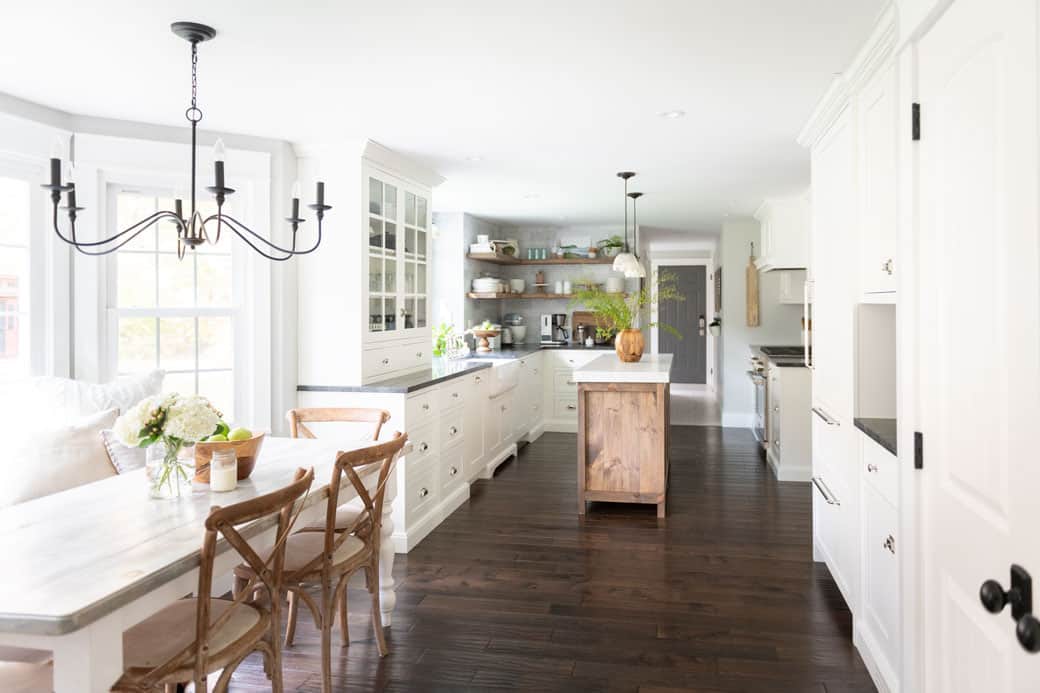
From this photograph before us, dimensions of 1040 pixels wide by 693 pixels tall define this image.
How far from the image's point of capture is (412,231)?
16.6 feet

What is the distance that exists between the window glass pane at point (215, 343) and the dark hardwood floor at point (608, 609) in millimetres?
1546

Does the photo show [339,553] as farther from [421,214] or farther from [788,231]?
[788,231]

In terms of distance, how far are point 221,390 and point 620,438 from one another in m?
2.56

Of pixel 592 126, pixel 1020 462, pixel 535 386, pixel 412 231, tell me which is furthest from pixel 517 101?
pixel 535 386

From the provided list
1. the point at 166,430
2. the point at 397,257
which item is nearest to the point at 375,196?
the point at 397,257

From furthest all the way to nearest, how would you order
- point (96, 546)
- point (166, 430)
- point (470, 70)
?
1. point (470, 70)
2. point (166, 430)
3. point (96, 546)

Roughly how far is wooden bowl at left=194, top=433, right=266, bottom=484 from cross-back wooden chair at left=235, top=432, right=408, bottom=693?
0.31 metres

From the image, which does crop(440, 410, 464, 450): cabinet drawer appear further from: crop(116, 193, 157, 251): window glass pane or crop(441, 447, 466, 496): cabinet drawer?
crop(116, 193, 157, 251): window glass pane

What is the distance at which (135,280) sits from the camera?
390cm

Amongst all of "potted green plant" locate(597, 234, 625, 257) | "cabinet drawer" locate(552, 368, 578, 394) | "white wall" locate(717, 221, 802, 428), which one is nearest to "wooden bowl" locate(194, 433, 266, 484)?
"cabinet drawer" locate(552, 368, 578, 394)

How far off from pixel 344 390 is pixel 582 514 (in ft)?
5.91

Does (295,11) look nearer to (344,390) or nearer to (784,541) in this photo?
(344,390)

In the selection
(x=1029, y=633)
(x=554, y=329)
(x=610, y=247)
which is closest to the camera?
(x=1029, y=633)

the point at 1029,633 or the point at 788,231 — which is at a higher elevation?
the point at 788,231
